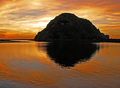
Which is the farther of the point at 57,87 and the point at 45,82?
the point at 45,82

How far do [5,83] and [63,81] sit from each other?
7.36 m

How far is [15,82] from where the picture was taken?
17562mm

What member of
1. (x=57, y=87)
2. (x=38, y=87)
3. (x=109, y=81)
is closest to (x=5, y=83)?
(x=38, y=87)

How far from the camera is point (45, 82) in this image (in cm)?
1794

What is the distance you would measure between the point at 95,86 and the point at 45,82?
6.33 meters

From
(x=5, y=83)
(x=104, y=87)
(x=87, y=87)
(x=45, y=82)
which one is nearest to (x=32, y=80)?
(x=45, y=82)

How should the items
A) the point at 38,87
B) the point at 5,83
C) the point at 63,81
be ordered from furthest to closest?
the point at 63,81 → the point at 5,83 → the point at 38,87

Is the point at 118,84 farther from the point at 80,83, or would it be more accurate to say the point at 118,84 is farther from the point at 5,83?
the point at 5,83

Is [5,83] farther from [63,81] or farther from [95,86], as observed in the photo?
[95,86]

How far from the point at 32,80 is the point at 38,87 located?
2.88 meters

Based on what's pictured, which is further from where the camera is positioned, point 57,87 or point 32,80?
point 32,80

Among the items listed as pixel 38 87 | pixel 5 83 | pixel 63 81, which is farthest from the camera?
pixel 63 81

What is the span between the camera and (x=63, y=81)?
1844 centimetres

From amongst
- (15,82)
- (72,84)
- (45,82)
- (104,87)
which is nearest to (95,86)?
(104,87)
